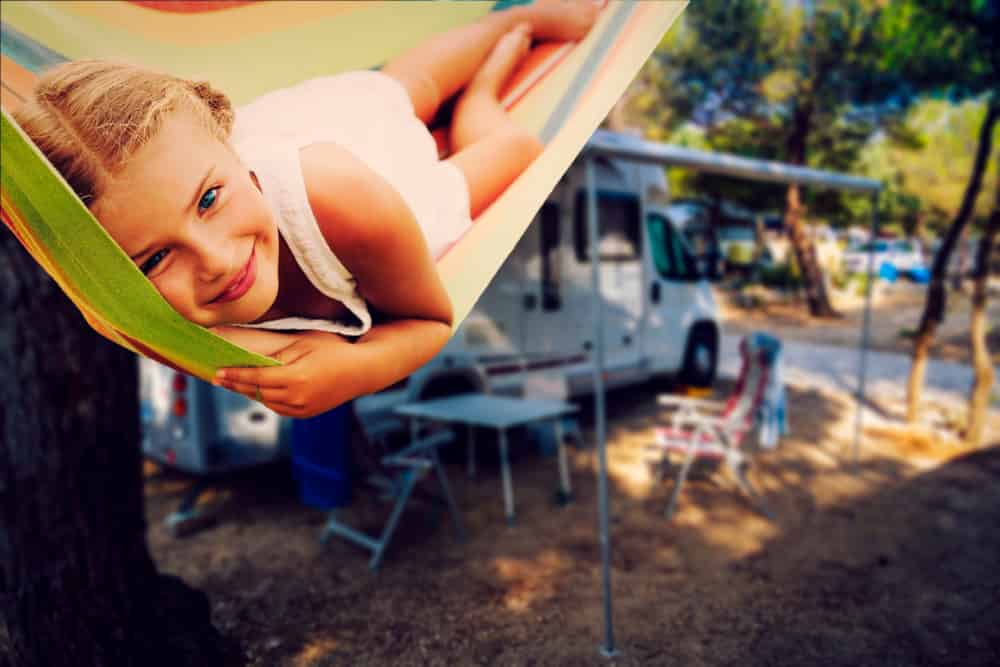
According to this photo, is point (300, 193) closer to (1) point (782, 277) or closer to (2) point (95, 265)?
(2) point (95, 265)

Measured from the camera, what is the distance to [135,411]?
2877 millimetres

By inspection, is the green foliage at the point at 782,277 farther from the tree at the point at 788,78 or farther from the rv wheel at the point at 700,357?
the rv wheel at the point at 700,357

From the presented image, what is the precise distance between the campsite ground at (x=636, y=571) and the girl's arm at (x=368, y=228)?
2.42 meters

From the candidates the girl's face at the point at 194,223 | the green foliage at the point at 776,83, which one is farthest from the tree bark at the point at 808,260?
the girl's face at the point at 194,223

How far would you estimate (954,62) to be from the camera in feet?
19.8

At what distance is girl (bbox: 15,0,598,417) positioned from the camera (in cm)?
66

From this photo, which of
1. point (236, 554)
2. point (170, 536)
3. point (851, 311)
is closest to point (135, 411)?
point (236, 554)

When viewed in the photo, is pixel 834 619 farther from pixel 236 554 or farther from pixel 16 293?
pixel 16 293

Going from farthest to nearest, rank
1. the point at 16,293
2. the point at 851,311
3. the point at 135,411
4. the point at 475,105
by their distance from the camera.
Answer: the point at 851,311 → the point at 135,411 → the point at 16,293 → the point at 475,105

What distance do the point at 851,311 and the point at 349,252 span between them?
17801 millimetres

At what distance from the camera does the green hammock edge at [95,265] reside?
0.58 meters

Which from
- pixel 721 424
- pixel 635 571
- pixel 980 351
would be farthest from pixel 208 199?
pixel 980 351

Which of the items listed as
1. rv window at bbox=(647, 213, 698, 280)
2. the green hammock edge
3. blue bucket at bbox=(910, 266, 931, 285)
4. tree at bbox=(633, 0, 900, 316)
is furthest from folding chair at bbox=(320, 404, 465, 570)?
blue bucket at bbox=(910, 266, 931, 285)

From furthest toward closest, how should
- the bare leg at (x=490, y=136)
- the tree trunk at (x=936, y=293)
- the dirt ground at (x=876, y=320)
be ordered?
1. the dirt ground at (x=876, y=320)
2. the tree trunk at (x=936, y=293)
3. the bare leg at (x=490, y=136)
